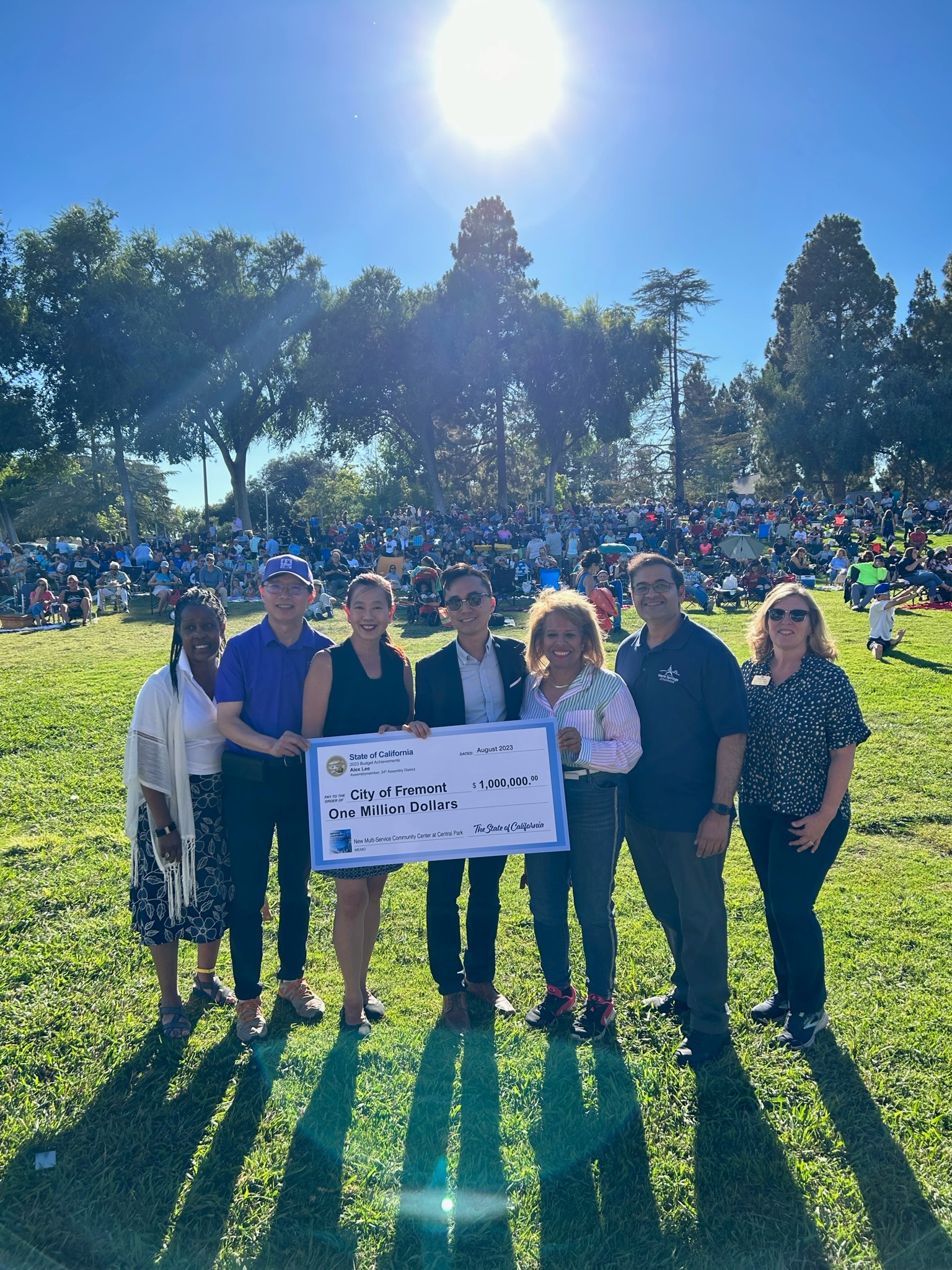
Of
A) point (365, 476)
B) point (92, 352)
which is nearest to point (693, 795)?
point (92, 352)

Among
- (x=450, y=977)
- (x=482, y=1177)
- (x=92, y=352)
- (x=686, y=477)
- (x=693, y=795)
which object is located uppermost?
(x=92, y=352)

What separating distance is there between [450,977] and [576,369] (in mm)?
40281

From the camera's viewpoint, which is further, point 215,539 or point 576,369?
point 576,369

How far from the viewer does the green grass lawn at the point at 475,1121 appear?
2449 millimetres

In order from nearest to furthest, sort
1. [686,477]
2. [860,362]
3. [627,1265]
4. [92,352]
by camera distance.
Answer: [627,1265]
[92,352]
[860,362]
[686,477]

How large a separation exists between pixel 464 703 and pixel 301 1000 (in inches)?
66.6

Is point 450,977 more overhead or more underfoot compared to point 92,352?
more underfoot

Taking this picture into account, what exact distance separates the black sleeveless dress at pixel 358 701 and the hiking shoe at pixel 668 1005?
1.47 m

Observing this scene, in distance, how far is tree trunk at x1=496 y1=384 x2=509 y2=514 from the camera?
134ft

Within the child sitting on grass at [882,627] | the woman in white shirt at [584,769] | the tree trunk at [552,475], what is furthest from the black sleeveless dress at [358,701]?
the tree trunk at [552,475]

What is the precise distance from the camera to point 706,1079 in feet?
10.2

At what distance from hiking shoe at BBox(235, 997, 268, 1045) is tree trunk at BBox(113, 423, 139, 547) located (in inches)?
1267

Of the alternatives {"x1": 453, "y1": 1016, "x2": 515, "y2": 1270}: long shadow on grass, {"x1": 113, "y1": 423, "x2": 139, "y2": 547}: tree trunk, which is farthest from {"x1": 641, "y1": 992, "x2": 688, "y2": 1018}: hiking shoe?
{"x1": 113, "y1": 423, "x2": 139, "y2": 547}: tree trunk

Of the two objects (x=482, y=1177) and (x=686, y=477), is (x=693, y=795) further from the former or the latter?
(x=686, y=477)
